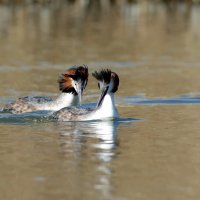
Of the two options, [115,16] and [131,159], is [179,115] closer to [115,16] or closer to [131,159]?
[131,159]

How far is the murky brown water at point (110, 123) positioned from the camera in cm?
1088

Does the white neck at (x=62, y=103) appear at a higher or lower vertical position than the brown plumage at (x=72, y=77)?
lower

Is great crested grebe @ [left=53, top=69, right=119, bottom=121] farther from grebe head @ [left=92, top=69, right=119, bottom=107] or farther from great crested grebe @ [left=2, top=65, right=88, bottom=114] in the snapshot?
great crested grebe @ [left=2, top=65, right=88, bottom=114]

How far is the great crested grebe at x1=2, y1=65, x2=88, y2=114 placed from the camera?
17391mm

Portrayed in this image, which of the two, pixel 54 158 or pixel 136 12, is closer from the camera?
pixel 54 158

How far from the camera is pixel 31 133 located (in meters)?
14.6

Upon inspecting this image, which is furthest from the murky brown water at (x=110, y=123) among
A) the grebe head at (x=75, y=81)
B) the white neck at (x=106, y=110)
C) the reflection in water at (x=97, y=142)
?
the grebe head at (x=75, y=81)

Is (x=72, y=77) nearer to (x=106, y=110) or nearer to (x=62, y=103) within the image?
(x=62, y=103)

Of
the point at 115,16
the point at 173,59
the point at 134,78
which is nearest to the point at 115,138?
the point at 134,78

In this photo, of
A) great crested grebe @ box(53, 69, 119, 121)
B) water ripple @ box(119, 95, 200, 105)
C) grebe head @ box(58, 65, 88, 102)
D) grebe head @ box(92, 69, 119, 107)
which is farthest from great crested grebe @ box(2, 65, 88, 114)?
grebe head @ box(92, 69, 119, 107)

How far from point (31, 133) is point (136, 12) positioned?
88.4 ft

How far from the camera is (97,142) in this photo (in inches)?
538

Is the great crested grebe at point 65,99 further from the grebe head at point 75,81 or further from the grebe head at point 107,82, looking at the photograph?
the grebe head at point 107,82

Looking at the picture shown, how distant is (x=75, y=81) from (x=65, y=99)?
35 cm
